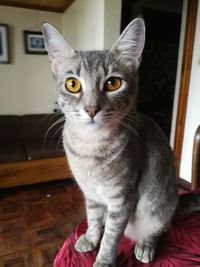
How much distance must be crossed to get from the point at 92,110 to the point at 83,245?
0.45 meters

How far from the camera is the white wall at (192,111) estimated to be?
191cm

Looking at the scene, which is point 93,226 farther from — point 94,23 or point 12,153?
point 94,23

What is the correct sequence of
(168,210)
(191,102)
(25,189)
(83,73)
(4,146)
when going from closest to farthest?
(83,73)
(168,210)
(191,102)
(25,189)
(4,146)

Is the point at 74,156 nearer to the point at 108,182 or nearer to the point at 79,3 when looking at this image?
the point at 108,182

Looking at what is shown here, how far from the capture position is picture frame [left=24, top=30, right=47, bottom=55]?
2559 millimetres

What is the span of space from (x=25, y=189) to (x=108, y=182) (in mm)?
1666

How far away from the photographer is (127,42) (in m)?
0.69

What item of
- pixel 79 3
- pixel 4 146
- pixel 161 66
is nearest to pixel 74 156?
pixel 4 146

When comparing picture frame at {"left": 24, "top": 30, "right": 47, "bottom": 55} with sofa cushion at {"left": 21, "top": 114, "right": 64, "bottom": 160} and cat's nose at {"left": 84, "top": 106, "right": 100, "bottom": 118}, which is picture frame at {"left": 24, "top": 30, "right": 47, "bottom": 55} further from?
cat's nose at {"left": 84, "top": 106, "right": 100, "bottom": 118}

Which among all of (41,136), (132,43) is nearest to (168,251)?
(132,43)

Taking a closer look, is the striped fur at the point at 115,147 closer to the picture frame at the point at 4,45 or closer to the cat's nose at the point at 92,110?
the cat's nose at the point at 92,110

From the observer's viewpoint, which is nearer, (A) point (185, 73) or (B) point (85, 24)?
(A) point (185, 73)

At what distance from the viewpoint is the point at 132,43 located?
2.23 ft

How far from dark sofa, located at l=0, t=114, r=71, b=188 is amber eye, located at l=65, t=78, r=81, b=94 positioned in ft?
3.99
